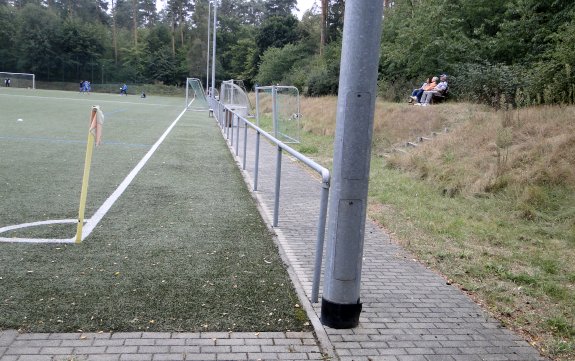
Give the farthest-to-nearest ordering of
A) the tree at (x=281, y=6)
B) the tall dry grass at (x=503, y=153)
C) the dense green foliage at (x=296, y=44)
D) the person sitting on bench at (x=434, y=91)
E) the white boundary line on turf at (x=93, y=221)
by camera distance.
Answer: the tree at (x=281, y=6) < the person sitting on bench at (x=434, y=91) < the dense green foliage at (x=296, y=44) < the tall dry grass at (x=503, y=153) < the white boundary line on turf at (x=93, y=221)

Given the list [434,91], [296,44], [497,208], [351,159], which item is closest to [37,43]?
[296,44]

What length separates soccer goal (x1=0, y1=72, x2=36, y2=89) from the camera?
62603mm

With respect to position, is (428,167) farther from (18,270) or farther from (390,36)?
(390,36)

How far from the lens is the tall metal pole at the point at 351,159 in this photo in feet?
11.4

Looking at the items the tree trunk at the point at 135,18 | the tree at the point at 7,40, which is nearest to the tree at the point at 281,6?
the tree trunk at the point at 135,18

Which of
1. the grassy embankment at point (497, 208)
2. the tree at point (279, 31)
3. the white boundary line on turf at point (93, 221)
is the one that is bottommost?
the white boundary line on turf at point (93, 221)

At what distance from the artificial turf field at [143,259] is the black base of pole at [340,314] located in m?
0.22

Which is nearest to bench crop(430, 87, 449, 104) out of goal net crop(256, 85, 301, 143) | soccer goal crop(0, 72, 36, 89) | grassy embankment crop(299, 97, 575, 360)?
grassy embankment crop(299, 97, 575, 360)

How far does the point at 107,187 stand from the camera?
847 cm

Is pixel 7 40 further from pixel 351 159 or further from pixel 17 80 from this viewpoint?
pixel 351 159

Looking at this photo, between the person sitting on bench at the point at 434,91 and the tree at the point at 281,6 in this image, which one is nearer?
the person sitting on bench at the point at 434,91

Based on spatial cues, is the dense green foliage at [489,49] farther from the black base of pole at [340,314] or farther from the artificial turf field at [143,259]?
the black base of pole at [340,314]

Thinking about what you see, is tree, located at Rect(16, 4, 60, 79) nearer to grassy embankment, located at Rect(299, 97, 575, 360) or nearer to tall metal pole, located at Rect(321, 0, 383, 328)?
grassy embankment, located at Rect(299, 97, 575, 360)

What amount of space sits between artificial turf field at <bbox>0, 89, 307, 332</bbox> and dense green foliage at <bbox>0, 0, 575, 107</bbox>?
9321 mm
